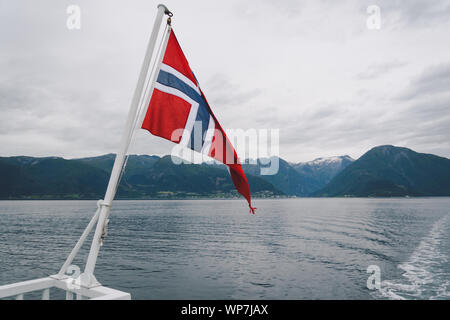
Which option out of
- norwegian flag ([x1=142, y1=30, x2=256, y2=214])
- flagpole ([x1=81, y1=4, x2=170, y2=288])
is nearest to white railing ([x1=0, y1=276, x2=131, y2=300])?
flagpole ([x1=81, y1=4, x2=170, y2=288])

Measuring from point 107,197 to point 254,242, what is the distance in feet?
151

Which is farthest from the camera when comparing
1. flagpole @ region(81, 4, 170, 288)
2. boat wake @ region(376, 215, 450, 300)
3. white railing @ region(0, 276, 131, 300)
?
boat wake @ region(376, 215, 450, 300)

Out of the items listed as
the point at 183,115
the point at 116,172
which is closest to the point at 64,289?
the point at 116,172

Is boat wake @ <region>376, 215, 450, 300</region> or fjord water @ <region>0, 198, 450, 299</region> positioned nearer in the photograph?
boat wake @ <region>376, 215, 450, 300</region>

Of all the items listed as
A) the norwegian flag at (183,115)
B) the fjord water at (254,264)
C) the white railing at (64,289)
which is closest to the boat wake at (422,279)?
the fjord water at (254,264)

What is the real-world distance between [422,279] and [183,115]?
29.6 meters

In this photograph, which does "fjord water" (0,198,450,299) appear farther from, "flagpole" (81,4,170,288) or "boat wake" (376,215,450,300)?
"flagpole" (81,4,170,288)

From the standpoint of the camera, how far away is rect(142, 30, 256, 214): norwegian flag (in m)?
7.73

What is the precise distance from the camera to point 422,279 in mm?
27812

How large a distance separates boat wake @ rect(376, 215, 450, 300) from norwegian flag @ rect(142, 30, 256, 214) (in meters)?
21.3
